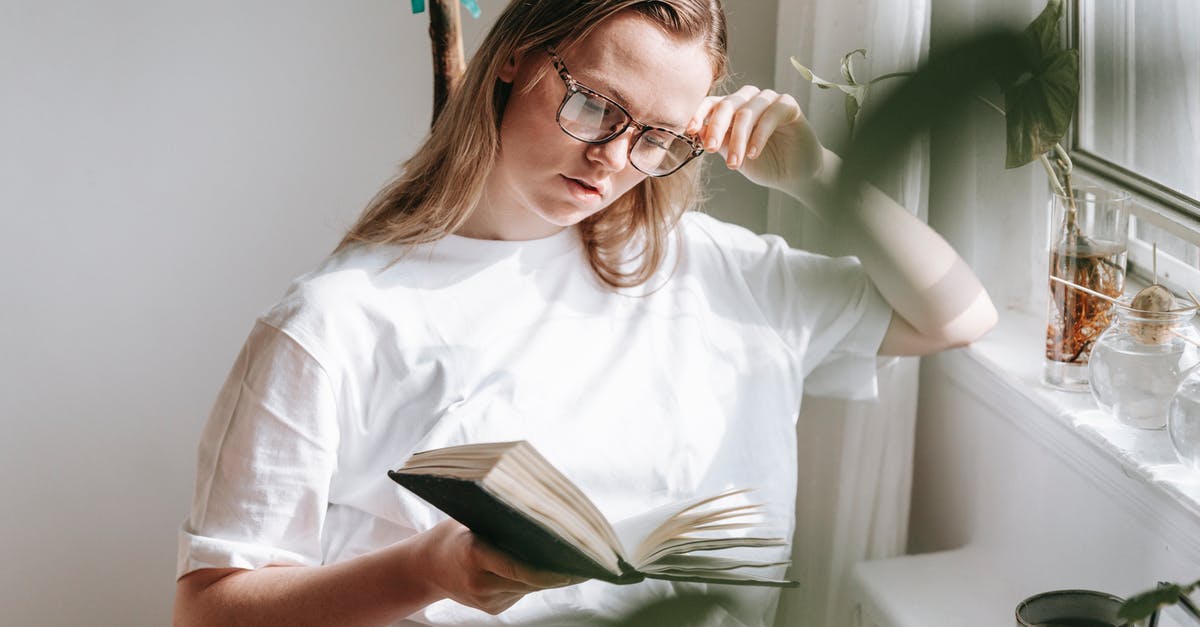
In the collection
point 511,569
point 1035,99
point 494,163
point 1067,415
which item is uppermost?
point 1035,99

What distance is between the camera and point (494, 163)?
115 cm

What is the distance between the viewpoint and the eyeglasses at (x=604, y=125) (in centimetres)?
100

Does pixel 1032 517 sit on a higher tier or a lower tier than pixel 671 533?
lower

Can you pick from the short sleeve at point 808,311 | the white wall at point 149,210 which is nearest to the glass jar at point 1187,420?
the short sleeve at point 808,311

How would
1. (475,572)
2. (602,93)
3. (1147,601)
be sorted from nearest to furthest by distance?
1. (1147,601)
2. (475,572)
3. (602,93)

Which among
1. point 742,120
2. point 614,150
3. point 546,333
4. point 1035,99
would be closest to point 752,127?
point 742,120

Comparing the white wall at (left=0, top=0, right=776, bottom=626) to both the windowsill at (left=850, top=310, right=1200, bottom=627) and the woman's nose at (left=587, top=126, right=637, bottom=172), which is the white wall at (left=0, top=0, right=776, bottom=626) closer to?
the windowsill at (left=850, top=310, right=1200, bottom=627)

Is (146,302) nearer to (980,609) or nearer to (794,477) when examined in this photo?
(794,477)

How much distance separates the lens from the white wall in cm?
180

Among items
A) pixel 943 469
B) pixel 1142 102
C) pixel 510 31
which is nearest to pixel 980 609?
pixel 943 469

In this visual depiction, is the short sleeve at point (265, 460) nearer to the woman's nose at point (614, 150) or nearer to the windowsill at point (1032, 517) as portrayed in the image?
the woman's nose at point (614, 150)

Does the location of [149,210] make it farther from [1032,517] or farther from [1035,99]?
[1035,99]

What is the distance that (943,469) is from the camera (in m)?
1.62

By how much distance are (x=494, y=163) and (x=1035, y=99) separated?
3.09ft
